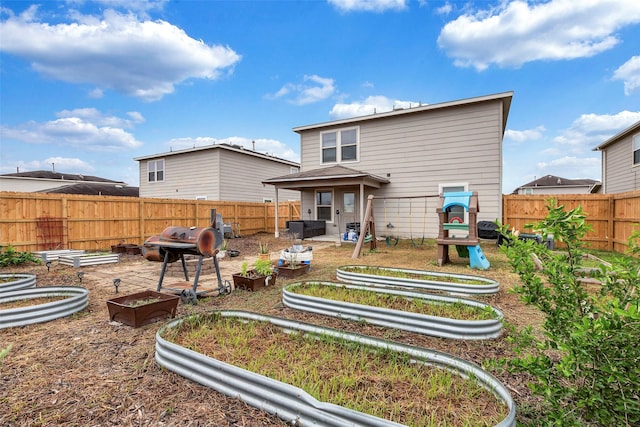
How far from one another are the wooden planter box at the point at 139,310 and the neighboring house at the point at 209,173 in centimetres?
1341

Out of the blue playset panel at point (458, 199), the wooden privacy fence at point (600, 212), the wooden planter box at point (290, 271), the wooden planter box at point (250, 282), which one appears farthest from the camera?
the wooden privacy fence at point (600, 212)

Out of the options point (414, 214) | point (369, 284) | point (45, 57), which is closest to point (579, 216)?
point (369, 284)

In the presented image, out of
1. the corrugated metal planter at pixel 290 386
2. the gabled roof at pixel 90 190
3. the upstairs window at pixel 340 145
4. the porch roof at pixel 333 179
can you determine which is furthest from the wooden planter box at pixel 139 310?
the gabled roof at pixel 90 190

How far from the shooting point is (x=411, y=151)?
11.9 m

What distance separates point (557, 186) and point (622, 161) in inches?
899

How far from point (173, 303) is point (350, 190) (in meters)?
10.1

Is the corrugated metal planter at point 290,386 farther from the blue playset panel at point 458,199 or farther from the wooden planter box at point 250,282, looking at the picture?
the blue playset panel at point 458,199

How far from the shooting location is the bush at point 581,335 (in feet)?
4.13

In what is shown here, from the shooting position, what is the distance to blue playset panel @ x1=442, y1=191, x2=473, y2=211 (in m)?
7.08

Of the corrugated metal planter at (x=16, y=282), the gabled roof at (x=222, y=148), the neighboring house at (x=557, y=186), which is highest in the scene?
the gabled roof at (x=222, y=148)

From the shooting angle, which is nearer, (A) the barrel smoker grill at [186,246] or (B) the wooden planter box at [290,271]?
(A) the barrel smoker grill at [186,246]

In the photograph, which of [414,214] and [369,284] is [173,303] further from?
[414,214]

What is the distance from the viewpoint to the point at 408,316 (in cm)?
331

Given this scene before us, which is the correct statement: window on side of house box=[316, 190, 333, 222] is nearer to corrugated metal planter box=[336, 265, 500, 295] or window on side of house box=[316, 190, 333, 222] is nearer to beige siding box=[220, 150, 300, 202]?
beige siding box=[220, 150, 300, 202]
